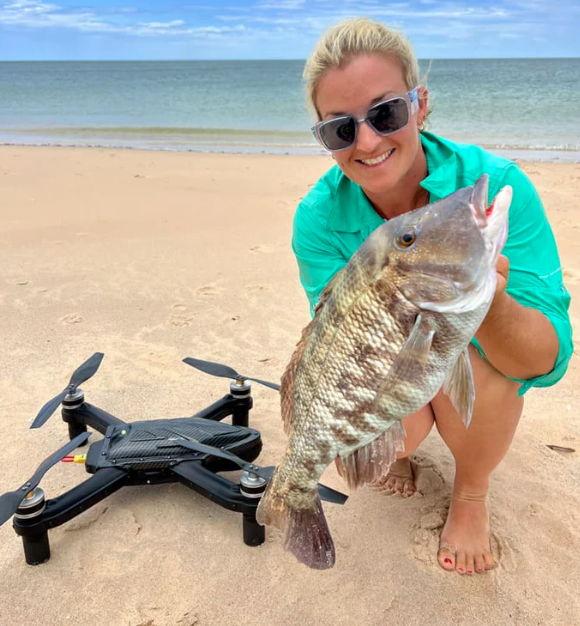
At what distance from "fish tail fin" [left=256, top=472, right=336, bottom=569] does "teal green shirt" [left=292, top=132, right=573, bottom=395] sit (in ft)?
3.53

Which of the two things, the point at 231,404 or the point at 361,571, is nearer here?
the point at 361,571

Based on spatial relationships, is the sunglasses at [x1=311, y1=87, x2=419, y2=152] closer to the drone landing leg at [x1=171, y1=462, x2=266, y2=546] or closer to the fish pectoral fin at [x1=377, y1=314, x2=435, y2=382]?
the fish pectoral fin at [x1=377, y1=314, x2=435, y2=382]

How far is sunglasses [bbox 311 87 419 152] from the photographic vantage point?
2291mm

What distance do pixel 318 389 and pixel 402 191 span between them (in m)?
1.15

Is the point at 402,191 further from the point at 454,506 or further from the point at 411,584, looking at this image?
the point at 411,584

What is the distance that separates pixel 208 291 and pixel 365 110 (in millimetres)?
3540

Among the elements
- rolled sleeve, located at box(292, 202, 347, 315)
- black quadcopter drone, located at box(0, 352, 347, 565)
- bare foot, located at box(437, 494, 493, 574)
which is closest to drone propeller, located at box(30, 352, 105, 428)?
black quadcopter drone, located at box(0, 352, 347, 565)

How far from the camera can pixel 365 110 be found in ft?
7.57

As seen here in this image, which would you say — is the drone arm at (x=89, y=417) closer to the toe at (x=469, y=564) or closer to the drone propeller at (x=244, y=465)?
the drone propeller at (x=244, y=465)

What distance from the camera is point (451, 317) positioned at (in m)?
1.75

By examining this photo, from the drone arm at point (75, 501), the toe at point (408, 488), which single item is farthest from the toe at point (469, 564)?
the drone arm at point (75, 501)

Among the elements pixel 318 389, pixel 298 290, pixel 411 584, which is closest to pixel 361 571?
pixel 411 584

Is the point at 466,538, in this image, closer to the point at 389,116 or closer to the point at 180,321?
the point at 389,116

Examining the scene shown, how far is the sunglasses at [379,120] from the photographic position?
7.52 ft
